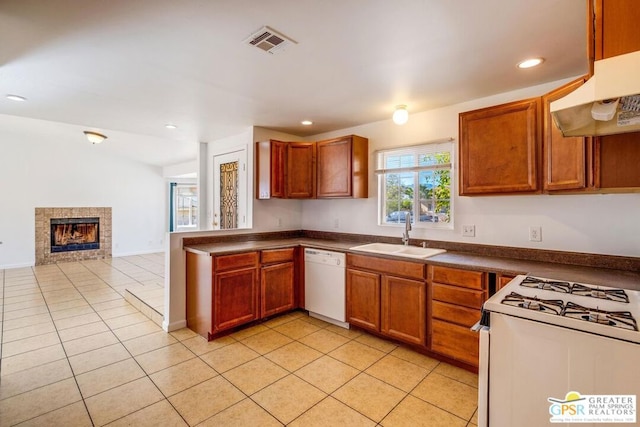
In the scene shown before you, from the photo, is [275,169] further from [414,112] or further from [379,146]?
[414,112]

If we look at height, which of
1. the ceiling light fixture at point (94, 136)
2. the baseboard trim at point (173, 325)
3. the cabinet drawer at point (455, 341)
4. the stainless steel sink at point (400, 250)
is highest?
the ceiling light fixture at point (94, 136)

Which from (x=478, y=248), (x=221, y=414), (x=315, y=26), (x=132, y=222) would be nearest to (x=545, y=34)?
(x=315, y=26)

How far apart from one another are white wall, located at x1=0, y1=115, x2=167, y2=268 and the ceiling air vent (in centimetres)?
464

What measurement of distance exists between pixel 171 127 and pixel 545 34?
399 centimetres

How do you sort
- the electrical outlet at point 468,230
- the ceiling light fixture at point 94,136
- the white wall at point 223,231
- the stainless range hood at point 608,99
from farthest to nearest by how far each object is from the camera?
1. the ceiling light fixture at point 94,136
2. the white wall at point 223,231
3. the electrical outlet at point 468,230
4. the stainless range hood at point 608,99

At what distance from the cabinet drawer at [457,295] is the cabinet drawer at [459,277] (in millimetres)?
41

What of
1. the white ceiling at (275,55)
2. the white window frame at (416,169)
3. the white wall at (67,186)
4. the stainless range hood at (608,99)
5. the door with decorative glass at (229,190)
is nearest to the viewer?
the stainless range hood at (608,99)

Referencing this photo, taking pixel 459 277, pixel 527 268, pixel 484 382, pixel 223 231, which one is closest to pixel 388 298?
pixel 459 277

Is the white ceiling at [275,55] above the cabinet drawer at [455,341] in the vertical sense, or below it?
above

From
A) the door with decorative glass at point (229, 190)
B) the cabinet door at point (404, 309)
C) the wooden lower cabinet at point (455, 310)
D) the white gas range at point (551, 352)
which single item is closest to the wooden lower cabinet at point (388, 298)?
the cabinet door at point (404, 309)

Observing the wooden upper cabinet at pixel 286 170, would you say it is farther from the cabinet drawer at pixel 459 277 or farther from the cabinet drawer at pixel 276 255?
the cabinet drawer at pixel 459 277

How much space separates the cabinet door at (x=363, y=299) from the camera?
2887mm

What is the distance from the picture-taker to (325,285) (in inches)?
131

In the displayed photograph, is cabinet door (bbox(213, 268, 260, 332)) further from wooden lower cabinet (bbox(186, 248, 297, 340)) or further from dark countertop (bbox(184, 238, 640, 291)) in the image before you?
dark countertop (bbox(184, 238, 640, 291))
